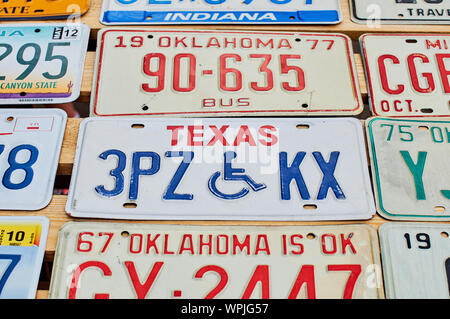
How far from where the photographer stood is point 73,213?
0.97 metres

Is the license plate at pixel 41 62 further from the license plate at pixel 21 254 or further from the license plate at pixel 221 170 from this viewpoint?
the license plate at pixel 21 254

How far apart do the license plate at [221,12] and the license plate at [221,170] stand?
1.07 feet

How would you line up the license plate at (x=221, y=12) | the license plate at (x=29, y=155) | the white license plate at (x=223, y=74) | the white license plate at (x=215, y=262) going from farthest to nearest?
the license plate at (x=221, y=12) → the white license plate at (x=223, y=74) → the license plate at (x=29, y=155) → the white license plate at (x=215, y=262)

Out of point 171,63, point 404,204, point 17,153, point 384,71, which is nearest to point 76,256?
point 17,153

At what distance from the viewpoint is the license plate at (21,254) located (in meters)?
0.89

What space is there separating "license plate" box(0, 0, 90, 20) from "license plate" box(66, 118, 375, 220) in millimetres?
385

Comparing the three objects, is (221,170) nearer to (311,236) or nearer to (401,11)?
(311,236)

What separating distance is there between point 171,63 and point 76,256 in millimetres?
528

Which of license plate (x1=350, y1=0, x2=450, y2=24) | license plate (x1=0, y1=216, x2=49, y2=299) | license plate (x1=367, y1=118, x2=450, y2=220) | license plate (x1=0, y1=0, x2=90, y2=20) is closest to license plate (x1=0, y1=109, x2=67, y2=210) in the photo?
license plate (x1=0, y1=216, x2=49, y2=299)

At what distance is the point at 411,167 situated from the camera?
1.02 meters

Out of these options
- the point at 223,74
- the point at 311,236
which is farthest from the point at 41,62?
the point at 311,236

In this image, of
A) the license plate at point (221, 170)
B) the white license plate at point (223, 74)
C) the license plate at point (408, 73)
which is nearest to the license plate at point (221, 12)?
the white license plate at point (223, 74)

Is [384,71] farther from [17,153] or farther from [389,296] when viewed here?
[17,153]

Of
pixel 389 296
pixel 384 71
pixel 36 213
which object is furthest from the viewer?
pixel 384 71
